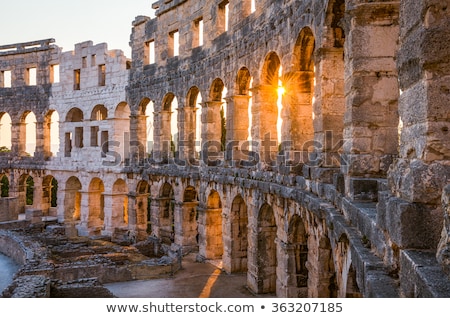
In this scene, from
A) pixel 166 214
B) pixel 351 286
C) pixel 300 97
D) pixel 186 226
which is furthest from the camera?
pixel 166 214

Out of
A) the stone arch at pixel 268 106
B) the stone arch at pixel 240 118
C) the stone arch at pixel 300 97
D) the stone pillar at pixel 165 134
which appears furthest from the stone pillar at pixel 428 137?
the stone pillar at pixel 165 134

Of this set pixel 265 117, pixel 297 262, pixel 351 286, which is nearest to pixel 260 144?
pixel 265 117

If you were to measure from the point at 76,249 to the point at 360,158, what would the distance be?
1379 centimetres

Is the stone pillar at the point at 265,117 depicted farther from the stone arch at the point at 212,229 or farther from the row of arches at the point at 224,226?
the stone arch at the point at 212,229

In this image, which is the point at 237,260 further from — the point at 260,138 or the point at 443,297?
the point at 443,297

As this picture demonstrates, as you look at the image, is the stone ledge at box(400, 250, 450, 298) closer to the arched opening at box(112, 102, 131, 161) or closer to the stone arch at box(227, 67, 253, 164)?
the stone arch at box(227, 67, 253, 164)

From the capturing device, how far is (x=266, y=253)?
12547 millimetres

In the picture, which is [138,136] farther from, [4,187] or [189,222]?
[4,187]

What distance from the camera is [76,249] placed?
57.5 feet

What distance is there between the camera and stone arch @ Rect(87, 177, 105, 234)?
23.1m

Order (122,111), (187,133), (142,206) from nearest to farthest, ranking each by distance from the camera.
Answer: (187,133) → (142,206) → (122,111)

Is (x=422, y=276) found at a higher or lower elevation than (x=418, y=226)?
lower

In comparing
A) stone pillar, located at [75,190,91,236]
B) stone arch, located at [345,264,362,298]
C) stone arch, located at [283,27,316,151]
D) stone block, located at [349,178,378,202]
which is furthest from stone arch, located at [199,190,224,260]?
stone arch, located at [345,264,362,298]

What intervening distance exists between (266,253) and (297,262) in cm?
214
